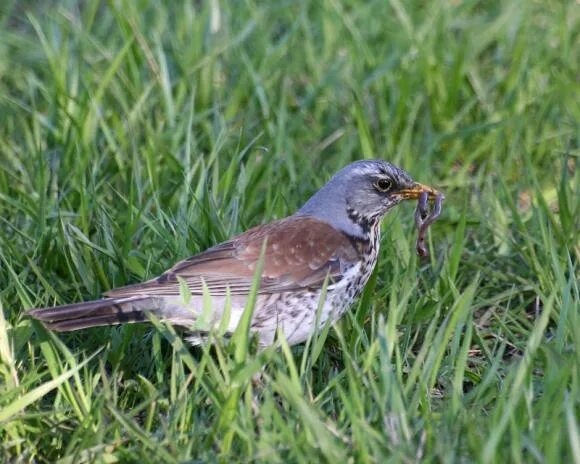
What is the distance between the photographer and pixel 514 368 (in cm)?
381

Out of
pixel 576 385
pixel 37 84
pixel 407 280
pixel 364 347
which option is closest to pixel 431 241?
pixel 407 280

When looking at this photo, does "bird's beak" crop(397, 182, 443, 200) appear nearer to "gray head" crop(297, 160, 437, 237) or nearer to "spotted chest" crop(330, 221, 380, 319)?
"gray head" crop(297, 160, 437, 237)

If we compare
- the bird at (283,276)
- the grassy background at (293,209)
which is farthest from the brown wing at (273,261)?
the grassy background at (293,209)

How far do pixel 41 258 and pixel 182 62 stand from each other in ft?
6.91

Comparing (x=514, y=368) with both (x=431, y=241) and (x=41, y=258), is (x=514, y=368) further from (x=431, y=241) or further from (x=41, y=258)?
(x=41, y=258)

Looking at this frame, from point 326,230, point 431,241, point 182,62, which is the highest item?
point 182,62

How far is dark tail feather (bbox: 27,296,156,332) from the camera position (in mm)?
4273

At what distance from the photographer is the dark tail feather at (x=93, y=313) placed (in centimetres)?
427


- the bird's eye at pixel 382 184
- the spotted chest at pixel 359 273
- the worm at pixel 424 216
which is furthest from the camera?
the bird's eye at pixel 382 184

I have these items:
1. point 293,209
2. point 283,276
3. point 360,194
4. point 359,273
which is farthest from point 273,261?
point 293,209

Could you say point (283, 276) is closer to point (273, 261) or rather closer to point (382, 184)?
point (273, 261)

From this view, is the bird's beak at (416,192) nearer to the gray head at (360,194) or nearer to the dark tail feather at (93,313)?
the gray head at (360,194)

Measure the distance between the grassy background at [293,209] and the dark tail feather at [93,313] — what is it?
0.09 m

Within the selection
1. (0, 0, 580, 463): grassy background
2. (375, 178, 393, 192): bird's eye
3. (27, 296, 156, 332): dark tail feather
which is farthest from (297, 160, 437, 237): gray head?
(27, 296, 156, 332): dark tail feather
